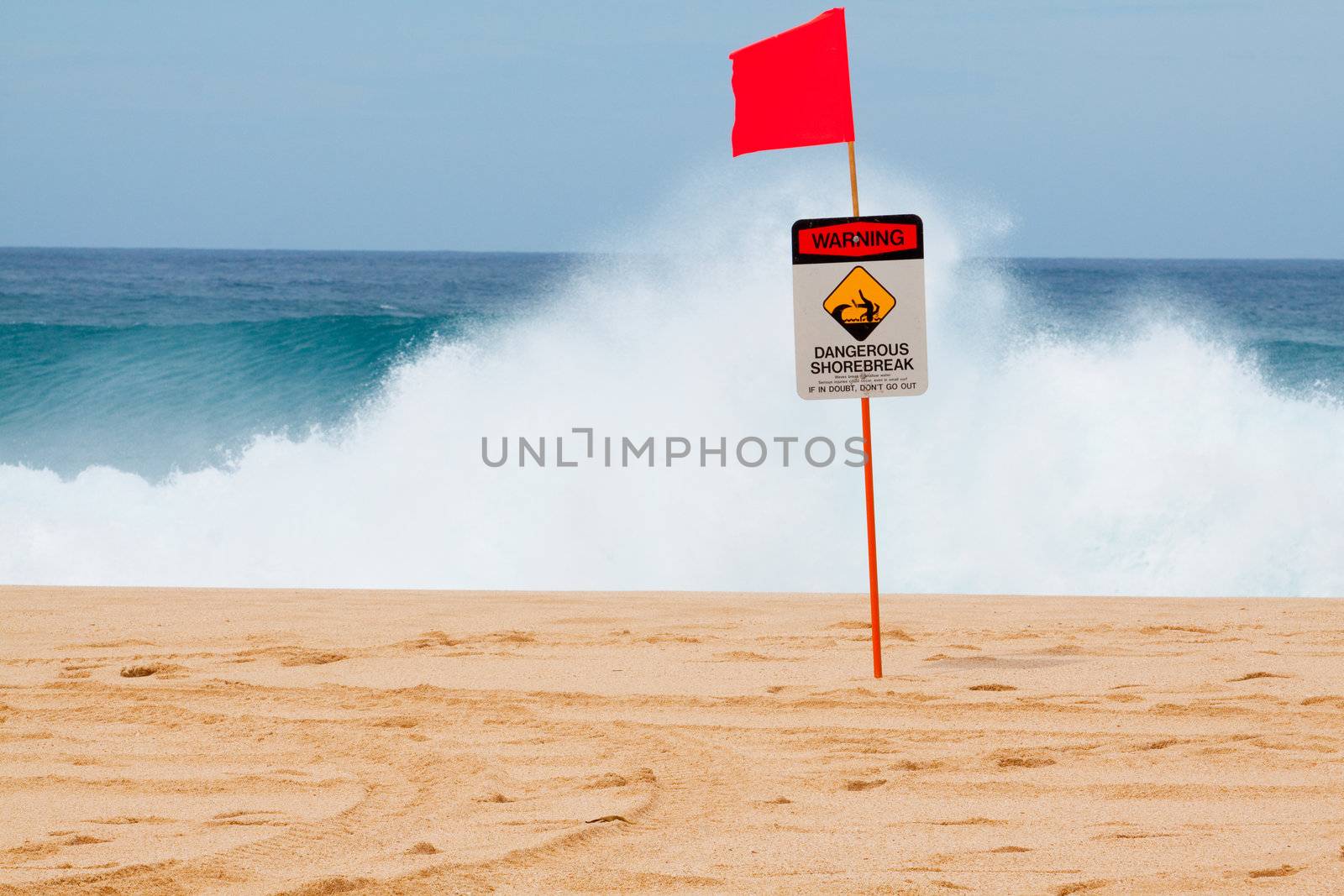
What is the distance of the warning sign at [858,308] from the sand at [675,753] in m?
1.42

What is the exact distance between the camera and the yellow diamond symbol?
6.54m

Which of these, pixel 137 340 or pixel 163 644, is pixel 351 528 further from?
pixel 137 340

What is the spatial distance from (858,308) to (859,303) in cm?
3

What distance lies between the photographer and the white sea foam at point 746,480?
11.2m

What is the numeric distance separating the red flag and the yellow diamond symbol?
687 millimetres

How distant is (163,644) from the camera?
7.32 meters

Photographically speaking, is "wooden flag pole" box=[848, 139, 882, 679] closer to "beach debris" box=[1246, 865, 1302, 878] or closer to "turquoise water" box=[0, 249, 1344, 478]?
"beach debris" box=[1246, 865, 1302, 878]

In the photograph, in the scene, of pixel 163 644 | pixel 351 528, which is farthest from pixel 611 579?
pixel 163 644

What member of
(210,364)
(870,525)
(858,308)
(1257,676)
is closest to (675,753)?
(870,525)

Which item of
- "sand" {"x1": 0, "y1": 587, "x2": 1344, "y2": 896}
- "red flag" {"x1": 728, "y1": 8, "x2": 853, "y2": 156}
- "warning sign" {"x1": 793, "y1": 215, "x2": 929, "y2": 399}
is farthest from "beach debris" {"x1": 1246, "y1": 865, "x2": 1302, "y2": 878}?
"red flag" {"x1": 728, "y1": 8, "x2": 853, "y2": 156}

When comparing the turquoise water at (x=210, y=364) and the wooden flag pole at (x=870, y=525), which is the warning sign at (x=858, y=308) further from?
the turquoise water at (x=210, y=364)

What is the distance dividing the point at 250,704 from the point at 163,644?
1.78 m

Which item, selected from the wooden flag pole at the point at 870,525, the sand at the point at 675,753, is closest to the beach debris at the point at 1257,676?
the sand at the point at 675,753

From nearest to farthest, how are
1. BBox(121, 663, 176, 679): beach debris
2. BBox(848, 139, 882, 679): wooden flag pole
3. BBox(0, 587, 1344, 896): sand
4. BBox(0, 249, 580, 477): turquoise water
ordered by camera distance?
BBox(0, 587, 1344, 896): sand < BBox(848, 139, 882, 679): wooden flag pole < BBox(121, 663, 176, 679): beach debris < BBox(0, 249, 580, 477): turquoise water
